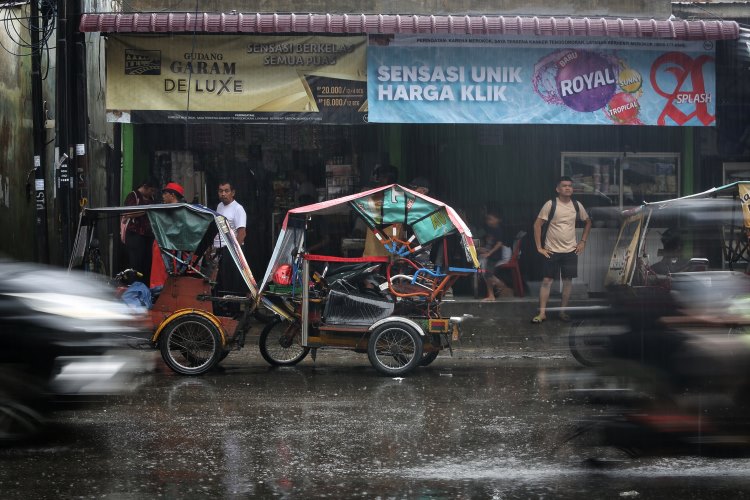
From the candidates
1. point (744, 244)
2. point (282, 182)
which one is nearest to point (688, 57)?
point (744, 244)

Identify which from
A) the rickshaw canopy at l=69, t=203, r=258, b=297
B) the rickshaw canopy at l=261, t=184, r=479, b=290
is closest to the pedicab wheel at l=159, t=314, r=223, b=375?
the rickshaw canopy at l=69, t=203, r=258, b=297

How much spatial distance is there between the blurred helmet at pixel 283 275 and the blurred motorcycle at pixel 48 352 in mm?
3958

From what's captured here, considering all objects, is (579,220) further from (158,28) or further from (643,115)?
(158,28)

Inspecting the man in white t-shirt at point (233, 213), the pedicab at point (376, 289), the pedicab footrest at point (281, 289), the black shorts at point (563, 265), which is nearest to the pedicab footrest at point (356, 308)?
the pedicab at point (376, 289)

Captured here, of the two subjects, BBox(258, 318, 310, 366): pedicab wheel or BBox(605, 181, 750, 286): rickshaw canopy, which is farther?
BBox(258, 318, 310, 366): pedicab wheel

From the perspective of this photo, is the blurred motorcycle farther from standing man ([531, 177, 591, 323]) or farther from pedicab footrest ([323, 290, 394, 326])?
standing man ([531, 177, 591, 323])

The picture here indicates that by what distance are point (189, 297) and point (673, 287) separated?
5692 millimetres

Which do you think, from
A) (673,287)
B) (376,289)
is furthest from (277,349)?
(673,287)

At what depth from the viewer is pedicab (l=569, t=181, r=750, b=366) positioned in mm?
6047

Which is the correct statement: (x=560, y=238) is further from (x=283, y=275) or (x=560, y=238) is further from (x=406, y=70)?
(x=283, y=275)

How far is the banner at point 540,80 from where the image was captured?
14.2 meters

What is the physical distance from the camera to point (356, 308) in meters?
10.3

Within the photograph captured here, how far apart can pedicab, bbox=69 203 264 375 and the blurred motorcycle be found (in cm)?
350

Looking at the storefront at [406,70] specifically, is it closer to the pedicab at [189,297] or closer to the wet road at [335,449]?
the pedicab at [189,297]
